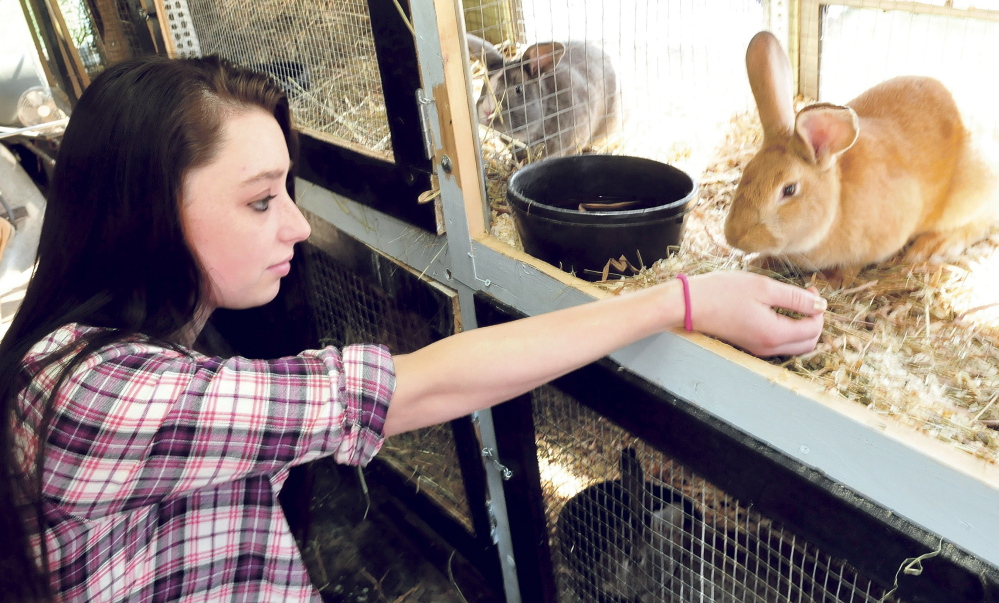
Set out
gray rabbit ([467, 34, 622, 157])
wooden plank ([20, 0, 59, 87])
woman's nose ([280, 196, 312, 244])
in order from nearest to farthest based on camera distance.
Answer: woman's nose ([280, 196, 312, 244]), gray rabbit ([467, 34, 622, 157]), wooden plank ([20, 0, 59, 87])

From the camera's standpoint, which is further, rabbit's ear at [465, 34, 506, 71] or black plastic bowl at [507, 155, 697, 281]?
rabbit's ear at [465, 34, 506, 71]

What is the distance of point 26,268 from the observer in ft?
12.0

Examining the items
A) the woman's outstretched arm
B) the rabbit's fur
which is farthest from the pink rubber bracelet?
the rabbit's fur

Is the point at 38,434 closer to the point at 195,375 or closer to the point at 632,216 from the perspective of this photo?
the point at 195,375

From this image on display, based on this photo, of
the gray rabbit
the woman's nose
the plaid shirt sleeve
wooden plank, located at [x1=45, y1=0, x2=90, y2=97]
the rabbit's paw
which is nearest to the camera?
the plaid shirt sleeve

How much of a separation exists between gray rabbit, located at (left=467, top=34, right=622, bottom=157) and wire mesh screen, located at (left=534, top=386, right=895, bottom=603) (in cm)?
72

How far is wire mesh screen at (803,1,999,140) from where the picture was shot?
1381mm

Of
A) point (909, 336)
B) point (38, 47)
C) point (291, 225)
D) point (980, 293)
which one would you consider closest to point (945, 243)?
point (980, 293)

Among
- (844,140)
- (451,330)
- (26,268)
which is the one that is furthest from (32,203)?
(844,140)

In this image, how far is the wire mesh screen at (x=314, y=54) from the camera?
1665 mm

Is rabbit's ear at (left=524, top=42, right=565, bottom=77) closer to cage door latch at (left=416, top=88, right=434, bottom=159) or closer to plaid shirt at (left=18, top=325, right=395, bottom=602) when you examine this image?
cage door latch at (left=416, top=88, right=434, bottom=159)

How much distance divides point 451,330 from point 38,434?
85cm

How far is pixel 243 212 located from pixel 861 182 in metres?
0.95

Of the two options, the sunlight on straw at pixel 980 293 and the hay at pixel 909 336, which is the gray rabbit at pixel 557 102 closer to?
the hay at pixel 909 336
